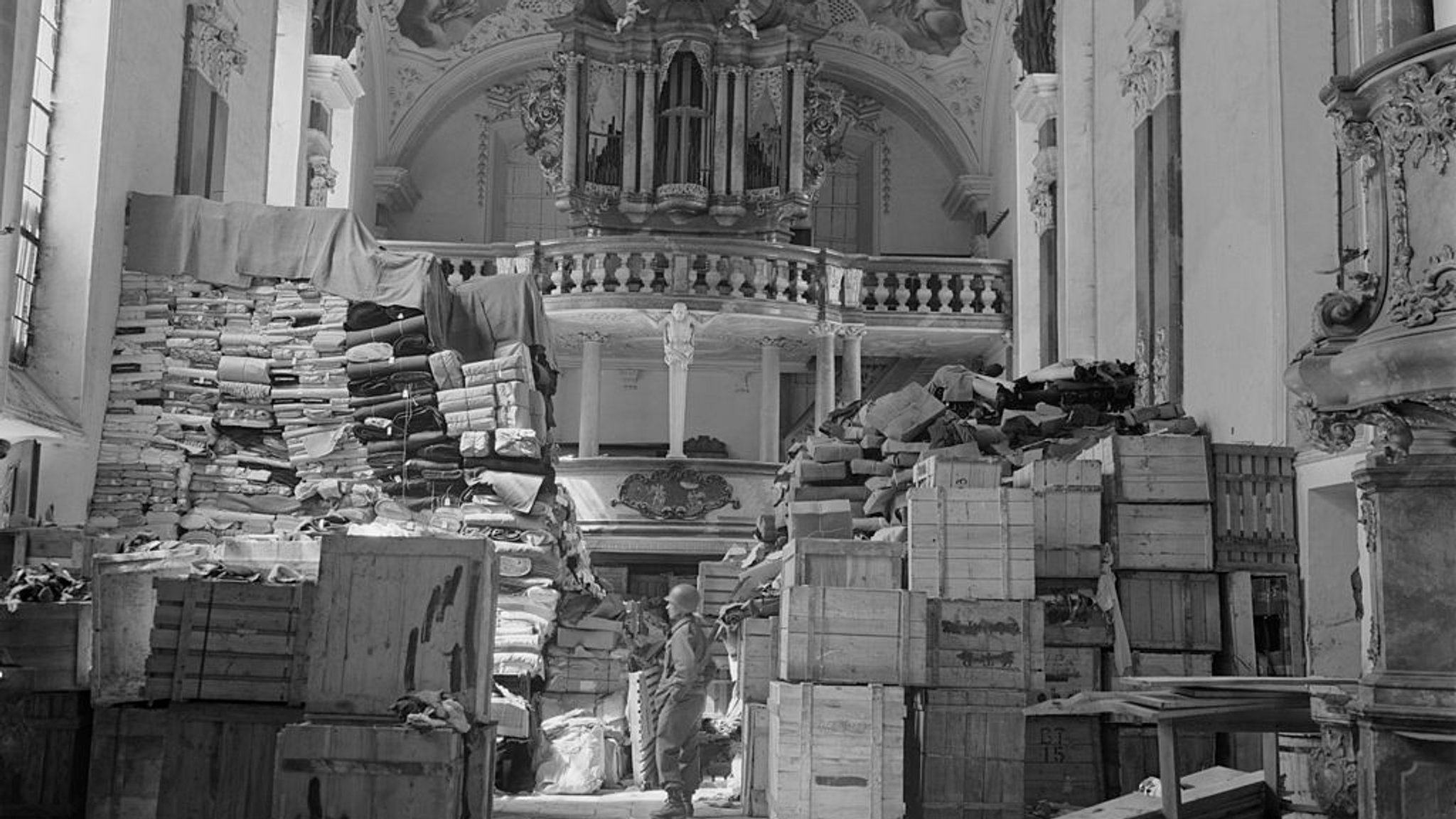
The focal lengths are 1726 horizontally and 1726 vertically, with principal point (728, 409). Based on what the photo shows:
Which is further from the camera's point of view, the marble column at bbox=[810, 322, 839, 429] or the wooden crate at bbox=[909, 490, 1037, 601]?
the marble column at bbox=[810, 322, 839, 429]

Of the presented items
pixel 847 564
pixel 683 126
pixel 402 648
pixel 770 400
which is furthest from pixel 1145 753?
pixel 683 126

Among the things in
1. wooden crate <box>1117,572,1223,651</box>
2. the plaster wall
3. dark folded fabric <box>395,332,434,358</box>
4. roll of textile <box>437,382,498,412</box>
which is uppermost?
the plaster wall

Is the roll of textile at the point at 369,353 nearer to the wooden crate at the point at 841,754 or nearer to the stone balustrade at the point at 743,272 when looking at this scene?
the stone balustrade at the point at 743,272

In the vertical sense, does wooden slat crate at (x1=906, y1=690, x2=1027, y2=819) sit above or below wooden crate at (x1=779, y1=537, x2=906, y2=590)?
below

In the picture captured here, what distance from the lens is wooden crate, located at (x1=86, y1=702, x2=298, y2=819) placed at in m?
9.54

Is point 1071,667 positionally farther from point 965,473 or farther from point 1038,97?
point 1038,97

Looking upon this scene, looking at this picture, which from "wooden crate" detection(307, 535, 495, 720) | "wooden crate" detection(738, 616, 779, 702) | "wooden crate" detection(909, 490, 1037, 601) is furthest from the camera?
"wooden crate" detection(738, 616, 779, 702)

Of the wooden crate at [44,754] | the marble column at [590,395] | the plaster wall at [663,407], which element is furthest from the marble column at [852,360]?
the wooden crate at [44,754]

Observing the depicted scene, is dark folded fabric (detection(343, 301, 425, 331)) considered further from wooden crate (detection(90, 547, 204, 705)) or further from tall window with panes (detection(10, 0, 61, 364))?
wooden crate (detection(90, 547, 204, 705))

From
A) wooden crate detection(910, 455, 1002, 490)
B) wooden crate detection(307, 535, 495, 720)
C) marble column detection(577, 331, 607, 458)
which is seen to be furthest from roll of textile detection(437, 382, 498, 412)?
wooden crate detection(307, 535, 495, 720)

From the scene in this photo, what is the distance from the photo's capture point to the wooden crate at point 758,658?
13.2 metres

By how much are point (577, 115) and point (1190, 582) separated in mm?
14558

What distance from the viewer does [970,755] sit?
424 inches

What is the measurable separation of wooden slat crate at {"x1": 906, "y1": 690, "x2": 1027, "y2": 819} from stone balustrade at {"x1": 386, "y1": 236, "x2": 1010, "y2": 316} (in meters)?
12.3
